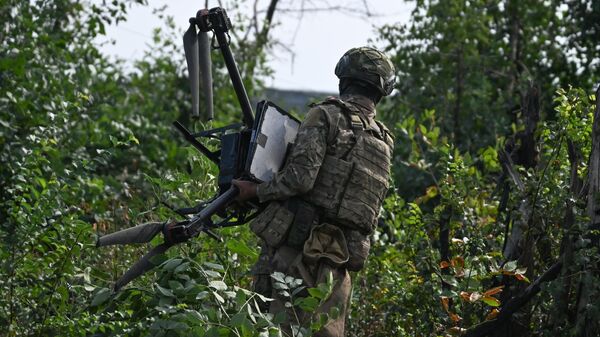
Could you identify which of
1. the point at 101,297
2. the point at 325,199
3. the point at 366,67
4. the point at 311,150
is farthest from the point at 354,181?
the point at 101,297

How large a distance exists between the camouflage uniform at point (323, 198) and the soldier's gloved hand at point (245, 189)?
0.11 ft

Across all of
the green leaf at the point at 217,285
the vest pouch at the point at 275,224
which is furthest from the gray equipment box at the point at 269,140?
the green leaf at the point at 217,285

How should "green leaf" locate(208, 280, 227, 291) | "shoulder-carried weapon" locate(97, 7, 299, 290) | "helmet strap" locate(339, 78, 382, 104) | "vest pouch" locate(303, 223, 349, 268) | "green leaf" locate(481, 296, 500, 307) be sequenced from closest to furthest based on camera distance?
"green leaf" locate(208, 280, 227, 291) < "shoulder-carried weapon" locate(97, 7, 299, 290) < "vest pouch" locate(303, 223, 349, 268) < "green leaf" locate(481, 296, 500, 307) < "helmet strap" locate(339, 78, 382, 104)

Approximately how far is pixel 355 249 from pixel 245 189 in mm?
616

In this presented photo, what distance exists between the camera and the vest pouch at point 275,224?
6.50m

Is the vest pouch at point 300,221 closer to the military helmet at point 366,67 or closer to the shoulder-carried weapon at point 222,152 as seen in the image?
the shoulder-carried weapon at point 222,152

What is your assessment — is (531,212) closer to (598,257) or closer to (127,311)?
(598,257)

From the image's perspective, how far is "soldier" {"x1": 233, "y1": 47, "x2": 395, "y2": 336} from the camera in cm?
645

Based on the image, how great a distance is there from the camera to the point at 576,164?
24.5ft

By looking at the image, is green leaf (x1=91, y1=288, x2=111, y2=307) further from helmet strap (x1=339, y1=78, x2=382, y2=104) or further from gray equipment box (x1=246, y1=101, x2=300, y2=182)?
helmet strap (x1=339, y1=78, x2=382, y2=104)

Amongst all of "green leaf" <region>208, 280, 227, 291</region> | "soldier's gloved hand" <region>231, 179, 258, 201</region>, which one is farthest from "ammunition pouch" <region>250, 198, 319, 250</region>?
"green leaf" <region>208, 280, 227, 291</region>

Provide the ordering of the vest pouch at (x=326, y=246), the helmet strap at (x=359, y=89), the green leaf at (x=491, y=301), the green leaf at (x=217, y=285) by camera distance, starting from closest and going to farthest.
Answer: the green leaf at (x=217, y=285)
the vest pouch at (x=326, y=246)
the green leaf at (x=491, y=301)
the helmet strap at (x=359, y=89)

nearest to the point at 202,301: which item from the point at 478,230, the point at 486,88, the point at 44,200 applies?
the point at 44,200

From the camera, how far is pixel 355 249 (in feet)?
21.8
